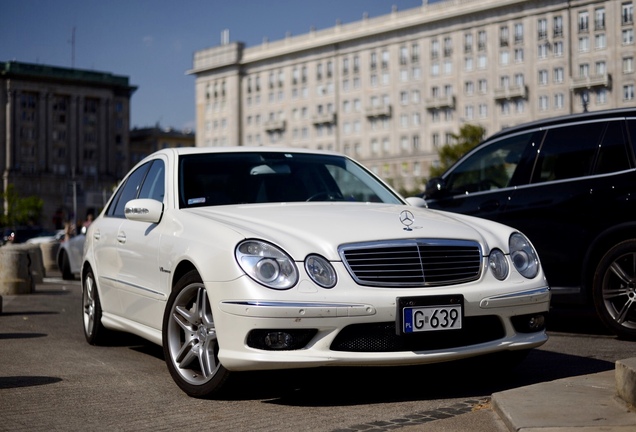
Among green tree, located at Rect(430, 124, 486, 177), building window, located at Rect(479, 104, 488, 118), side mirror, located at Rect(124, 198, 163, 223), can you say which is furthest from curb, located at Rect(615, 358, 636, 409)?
building window, located at Rect(479, 104, 488, 118)

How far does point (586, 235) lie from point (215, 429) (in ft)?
15.7

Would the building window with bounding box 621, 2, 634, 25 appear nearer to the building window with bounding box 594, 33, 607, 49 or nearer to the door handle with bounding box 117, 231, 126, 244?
the building window with bounding box 594, 33, 607, 49

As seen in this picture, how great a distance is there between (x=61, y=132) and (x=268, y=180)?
150379mm

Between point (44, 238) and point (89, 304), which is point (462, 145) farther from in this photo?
point (89, 304)

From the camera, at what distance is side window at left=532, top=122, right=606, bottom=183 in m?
8.90

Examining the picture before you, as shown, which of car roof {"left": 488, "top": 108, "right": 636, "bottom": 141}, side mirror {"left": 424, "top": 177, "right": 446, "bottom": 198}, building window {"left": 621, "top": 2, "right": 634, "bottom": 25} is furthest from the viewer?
building window {"left": 621, "top": 2, "right": 634, "bottom": 25}

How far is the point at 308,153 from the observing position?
25.1 feet

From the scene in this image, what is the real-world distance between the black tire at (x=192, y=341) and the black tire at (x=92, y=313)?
2278 millimetres

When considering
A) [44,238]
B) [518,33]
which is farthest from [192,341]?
[518,33]

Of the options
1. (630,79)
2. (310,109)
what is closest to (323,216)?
(630,79)

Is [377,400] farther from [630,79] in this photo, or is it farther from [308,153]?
[630,79]

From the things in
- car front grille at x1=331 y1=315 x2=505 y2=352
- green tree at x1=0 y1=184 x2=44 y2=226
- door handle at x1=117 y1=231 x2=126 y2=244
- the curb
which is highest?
green tree at x1=0 y1=184 x2=44 y2=226

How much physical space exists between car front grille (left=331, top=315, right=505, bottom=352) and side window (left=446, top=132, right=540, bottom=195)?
13.0 feet

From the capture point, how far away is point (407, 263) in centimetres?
561
